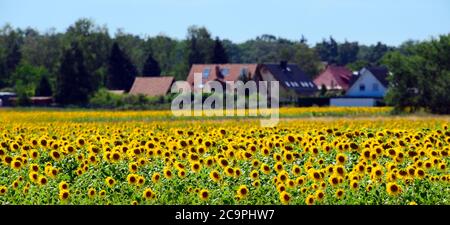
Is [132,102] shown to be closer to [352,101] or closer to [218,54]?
[352,101]

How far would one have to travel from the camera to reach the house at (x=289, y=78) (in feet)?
259

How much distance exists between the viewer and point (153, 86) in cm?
7662

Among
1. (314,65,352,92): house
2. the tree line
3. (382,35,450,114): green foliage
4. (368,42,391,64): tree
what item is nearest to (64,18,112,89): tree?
the tree line

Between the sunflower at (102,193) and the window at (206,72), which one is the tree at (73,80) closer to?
the window at (206,72)

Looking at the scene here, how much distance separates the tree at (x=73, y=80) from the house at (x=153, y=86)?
15.2 feet

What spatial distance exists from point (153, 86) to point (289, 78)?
41.2 ft

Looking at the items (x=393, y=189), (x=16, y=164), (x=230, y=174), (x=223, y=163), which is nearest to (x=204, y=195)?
(x=230, y=174)

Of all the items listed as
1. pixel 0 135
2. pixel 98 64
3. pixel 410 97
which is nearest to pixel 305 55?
pixel 98 64

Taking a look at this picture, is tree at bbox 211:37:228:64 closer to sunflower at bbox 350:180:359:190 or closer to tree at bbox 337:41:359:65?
tree at bbox 337:41:359:65

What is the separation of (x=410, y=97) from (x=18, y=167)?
40.5 meters

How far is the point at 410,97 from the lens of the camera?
50031mm

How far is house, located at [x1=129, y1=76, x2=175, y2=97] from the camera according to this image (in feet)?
246

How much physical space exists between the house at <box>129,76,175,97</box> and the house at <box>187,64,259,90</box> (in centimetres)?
278

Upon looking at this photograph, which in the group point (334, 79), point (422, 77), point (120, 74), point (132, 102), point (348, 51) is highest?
point (348, 51)
